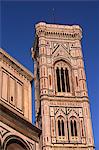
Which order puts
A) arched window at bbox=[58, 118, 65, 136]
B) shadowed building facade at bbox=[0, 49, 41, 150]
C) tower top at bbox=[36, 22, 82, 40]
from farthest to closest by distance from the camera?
tower top at bbox=[36, 22, 82, 40] < arched window at bbox=[58, 118, 65, 136] < shadowed building facade at bbox=[0, 49, 41, 150]

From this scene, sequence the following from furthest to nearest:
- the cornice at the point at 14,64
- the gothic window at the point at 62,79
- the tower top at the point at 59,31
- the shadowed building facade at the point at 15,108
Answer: the tower top at the point at 59,31, the gothic window at the point at 62,79, the cornice at the point at 14,64, the shadowed building facade at the point at 15,108

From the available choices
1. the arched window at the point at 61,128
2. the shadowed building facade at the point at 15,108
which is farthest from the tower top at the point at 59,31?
the shadowed building facade at the point at 15,108

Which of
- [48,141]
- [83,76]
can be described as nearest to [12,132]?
[48,141]

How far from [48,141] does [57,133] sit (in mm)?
977

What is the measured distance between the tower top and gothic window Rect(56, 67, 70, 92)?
3.43m

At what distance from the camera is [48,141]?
2433 cm

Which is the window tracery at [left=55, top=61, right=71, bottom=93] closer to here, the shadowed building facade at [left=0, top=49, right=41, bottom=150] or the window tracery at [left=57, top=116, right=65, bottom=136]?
the window tracery at [left=57, top=116, right=65, bottom=136]

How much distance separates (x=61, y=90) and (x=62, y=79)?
4.20 feet

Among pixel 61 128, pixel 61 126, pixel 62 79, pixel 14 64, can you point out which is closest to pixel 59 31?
pixel 62 79

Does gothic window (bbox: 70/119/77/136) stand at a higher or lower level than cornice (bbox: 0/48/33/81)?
higher

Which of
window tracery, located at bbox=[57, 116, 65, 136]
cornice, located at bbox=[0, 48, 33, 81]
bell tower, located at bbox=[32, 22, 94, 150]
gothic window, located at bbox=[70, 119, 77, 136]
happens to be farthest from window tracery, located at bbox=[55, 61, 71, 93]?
cornice, located at bbox=[0, 48, 33, 81]

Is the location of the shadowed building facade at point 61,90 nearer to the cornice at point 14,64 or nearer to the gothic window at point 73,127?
the gothic window at point 73,127

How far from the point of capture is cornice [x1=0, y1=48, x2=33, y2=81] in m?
6.62

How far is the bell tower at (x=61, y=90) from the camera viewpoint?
24.9 metres
